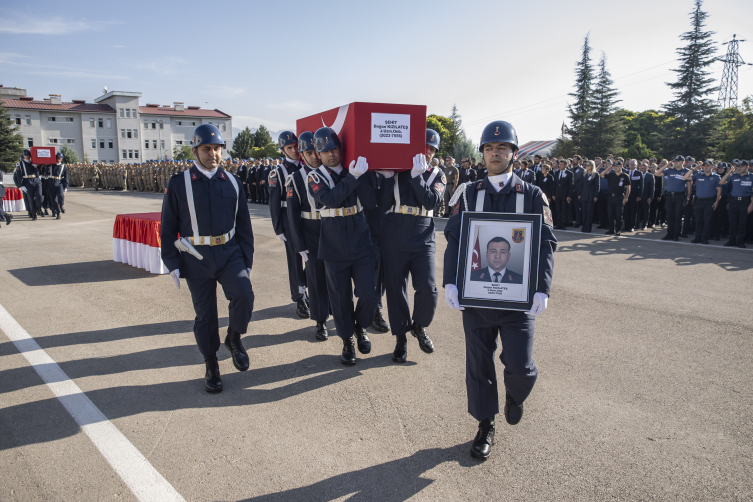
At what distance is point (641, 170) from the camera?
14930 millimetres

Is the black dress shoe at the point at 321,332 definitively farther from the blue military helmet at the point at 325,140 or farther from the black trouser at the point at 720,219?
the black trouser at the point at 720,219

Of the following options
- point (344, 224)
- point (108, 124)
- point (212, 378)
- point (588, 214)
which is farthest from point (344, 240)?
point (108, 124)

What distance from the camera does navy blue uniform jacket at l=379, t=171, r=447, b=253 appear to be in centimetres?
466

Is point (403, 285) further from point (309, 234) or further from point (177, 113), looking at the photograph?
point (177, 113)

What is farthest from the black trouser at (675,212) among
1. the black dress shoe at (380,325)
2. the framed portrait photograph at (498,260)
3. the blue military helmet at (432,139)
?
the framed portrait photograph at (498,260)

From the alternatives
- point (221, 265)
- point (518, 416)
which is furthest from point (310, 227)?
point (518, 416)

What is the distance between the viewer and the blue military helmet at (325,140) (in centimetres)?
441

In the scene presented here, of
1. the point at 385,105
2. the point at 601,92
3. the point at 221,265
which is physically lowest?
the point at 221,265

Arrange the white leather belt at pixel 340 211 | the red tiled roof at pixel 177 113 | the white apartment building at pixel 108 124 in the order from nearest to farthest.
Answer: the white leather belt at pixel 340 211 → the white apartment building at pixel 108 124 → the red tiled roof at pixel 177 113

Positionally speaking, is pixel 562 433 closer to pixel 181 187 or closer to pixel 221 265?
pixel 221 265

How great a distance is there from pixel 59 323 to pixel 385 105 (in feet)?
15.2

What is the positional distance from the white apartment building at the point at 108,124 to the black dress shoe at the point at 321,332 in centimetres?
8045

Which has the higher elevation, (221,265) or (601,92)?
(601,92)

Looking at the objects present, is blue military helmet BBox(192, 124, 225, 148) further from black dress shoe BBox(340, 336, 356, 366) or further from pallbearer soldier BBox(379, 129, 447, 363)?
black dress shoe BBox(340, 336, 356, 366)
